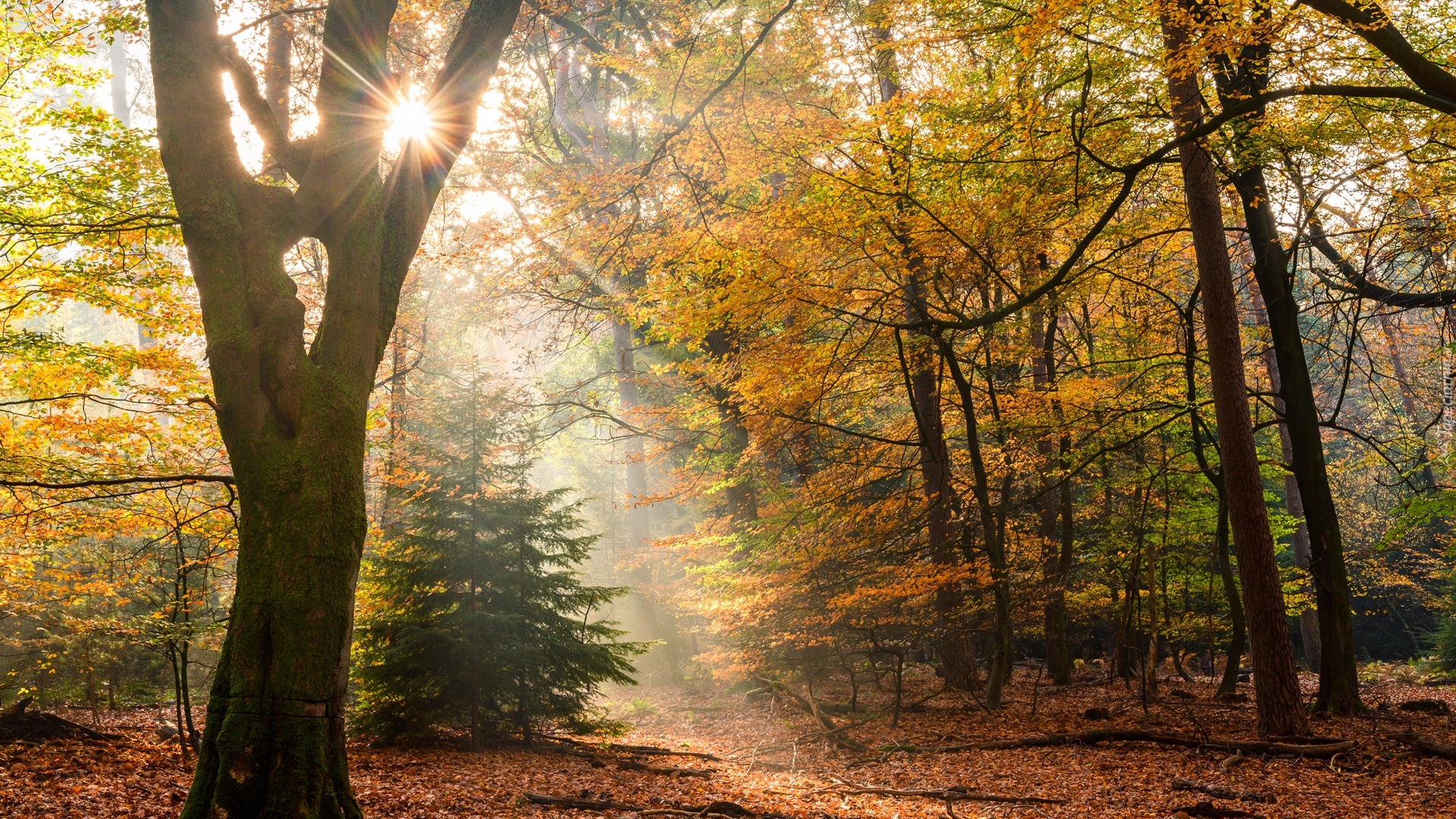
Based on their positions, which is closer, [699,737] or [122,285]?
[122,285]

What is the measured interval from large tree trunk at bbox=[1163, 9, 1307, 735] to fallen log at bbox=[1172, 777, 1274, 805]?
189 centimetres

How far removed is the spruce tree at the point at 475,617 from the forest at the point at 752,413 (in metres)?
0.05

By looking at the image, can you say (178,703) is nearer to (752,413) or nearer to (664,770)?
(664,770)

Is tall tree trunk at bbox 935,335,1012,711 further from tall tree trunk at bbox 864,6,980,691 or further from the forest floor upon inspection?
the forest floor

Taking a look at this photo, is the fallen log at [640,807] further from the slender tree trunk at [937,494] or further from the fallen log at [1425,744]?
the fallen log at [1425,744]

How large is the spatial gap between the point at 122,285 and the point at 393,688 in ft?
15.9

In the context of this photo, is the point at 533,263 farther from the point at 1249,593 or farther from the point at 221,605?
the point at 1249,593

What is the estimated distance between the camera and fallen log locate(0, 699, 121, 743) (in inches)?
269

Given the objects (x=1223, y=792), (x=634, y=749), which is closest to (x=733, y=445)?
(x=634, y=749)

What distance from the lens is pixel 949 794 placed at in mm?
6648

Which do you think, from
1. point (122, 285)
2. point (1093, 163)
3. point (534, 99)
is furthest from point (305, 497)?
point (534, 99)

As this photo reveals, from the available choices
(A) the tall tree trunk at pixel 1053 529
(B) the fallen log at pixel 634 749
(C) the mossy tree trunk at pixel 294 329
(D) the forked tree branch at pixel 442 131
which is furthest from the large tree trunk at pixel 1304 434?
(C) the mossy tree trunk at pixel 294 329

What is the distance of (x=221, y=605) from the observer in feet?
39.9

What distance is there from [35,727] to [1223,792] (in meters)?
10.1
